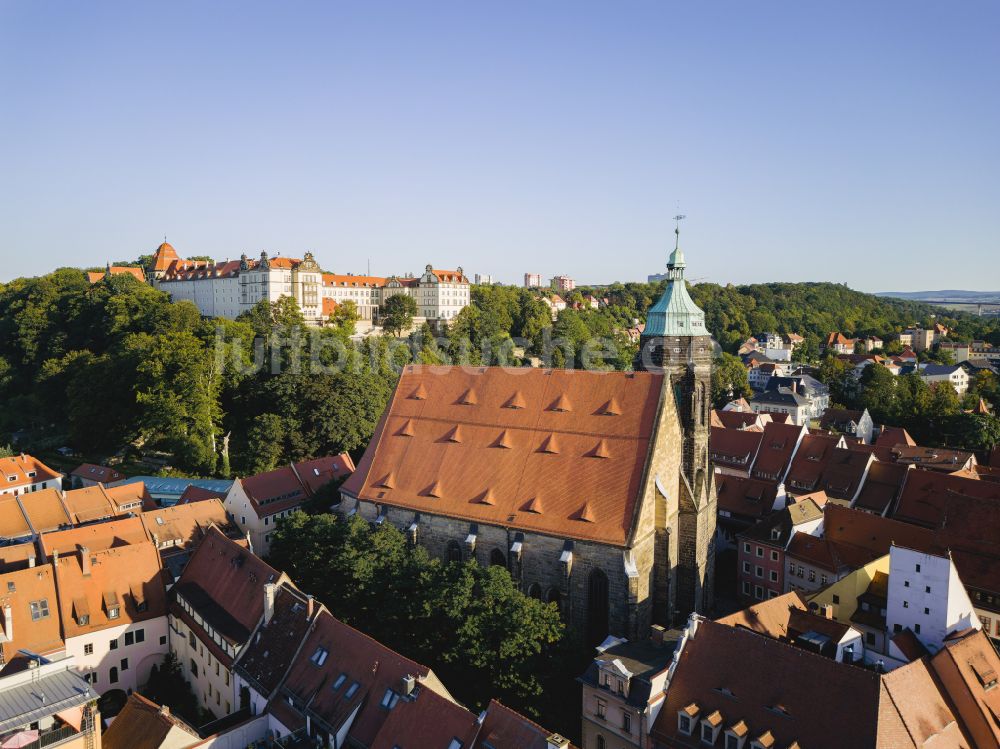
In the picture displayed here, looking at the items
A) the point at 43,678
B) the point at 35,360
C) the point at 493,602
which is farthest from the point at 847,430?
the point at 35,360

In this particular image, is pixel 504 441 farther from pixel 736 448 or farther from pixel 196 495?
pixel 736 448

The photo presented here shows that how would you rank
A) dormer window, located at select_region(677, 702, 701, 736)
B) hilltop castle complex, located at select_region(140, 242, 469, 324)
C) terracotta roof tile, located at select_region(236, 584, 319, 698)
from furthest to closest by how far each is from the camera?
1. hilltop castle complex, located at select_region(140, 242, 469, 324)
2. terracotta roof tile, located at select_region(236, 584, 319, 698)
3. dormer window, located at select_region(677, 702, 701, 736)

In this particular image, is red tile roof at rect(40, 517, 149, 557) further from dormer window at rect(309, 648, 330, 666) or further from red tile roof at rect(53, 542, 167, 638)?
dormer window at rect(309, 648, 330, 666)

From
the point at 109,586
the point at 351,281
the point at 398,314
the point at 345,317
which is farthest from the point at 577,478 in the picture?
the point at 351,281

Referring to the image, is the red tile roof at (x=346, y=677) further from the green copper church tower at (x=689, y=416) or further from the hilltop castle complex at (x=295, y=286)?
the hilltop castle complex at (x=295, y=286)

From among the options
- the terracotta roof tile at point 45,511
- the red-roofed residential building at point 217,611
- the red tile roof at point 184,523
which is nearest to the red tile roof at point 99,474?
the terracotta roof tile at point 45,511

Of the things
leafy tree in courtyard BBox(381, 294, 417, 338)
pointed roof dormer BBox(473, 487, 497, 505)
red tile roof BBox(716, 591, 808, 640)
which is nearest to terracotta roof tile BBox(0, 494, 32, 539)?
pointed roof dormer BBox(473, 487, 497, 505)
